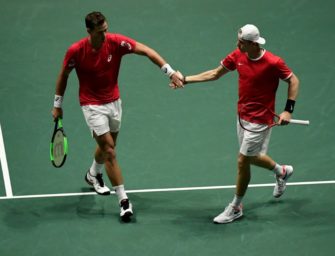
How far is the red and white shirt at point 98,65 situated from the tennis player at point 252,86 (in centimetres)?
116

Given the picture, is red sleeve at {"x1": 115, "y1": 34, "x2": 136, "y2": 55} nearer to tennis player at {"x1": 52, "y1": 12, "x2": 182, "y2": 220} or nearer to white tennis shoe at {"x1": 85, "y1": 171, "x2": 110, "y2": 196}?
tennis player at {"x1": 52, "y1": 12, "x2": 182, "y2": 220}

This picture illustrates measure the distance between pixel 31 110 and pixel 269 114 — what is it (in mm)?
4306

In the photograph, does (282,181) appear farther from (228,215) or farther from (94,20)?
(94,20)

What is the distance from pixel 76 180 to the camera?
36.0ft

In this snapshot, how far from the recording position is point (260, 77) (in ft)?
30.9

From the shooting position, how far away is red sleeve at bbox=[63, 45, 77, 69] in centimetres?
969

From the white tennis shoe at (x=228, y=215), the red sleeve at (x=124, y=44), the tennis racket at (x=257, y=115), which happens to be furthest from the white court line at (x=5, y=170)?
the tennis racket at (x=257, y=115)

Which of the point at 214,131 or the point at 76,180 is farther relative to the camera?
the point at 214,131

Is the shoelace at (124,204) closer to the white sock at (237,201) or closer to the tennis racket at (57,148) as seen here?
the tennis racket at (57,148)

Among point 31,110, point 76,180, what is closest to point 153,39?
point 31,110

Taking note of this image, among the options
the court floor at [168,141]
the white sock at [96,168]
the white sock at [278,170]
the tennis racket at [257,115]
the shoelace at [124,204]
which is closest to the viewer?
the tennis racket at [257,115]

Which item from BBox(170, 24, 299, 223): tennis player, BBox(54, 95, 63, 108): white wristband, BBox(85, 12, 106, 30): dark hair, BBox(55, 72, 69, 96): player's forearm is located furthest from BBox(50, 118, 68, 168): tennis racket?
BBox(170, 24, 299, 223): tennis player

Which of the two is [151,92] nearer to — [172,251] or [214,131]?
[214,131]

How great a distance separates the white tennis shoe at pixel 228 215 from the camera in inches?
396
